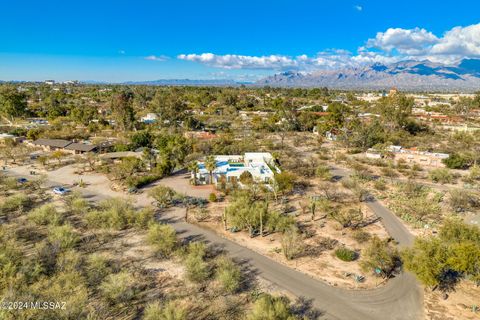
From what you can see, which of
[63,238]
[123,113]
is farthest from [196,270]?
[123,113]

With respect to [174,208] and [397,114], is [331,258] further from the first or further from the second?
[397,114]

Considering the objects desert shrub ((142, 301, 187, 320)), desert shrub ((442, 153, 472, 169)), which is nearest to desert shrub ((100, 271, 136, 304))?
desert shrub ((142, 301, 187, 320))

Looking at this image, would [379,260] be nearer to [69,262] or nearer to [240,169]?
[69,262]

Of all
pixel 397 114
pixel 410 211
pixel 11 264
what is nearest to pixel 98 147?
pixel 11 264

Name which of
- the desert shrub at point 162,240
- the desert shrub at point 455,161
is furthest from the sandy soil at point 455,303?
the desert shrub at point 455,161

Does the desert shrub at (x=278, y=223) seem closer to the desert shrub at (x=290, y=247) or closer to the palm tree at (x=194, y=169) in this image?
the desert shrub at (x=290, y=247)

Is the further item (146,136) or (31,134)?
(31,134)
